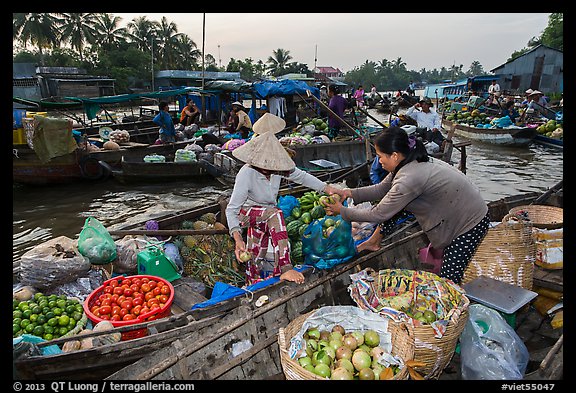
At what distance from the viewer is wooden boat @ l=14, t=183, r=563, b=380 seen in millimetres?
2297

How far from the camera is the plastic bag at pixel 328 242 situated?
3172 mm

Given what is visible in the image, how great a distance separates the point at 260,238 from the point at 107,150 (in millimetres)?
8564

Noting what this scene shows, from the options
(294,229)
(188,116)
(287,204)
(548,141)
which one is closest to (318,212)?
(294,229)

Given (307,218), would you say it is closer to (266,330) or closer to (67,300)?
(266,330)

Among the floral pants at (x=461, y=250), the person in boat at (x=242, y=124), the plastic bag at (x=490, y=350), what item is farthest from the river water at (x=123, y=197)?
the plastic bag at (x=490, y=350)

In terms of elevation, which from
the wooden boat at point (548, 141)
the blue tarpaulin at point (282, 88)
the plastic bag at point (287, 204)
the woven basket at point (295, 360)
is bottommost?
the woven basket at point (295, 360)

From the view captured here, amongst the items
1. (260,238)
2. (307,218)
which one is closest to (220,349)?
(260,238)

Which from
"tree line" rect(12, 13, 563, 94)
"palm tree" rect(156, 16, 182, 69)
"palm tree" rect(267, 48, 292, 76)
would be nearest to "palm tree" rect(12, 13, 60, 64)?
"tree line" rect(12, 13, 563, 94)

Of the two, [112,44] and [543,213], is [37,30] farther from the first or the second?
[543,213]

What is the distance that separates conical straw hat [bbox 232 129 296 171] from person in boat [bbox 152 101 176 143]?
8534 mm

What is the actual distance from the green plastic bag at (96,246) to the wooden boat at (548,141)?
15.7 metres

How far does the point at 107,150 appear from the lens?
10.1 meters

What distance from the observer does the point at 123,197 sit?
368 inches

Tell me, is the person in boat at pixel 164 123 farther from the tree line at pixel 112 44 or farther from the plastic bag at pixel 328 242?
the tree line at pixel 112 44
